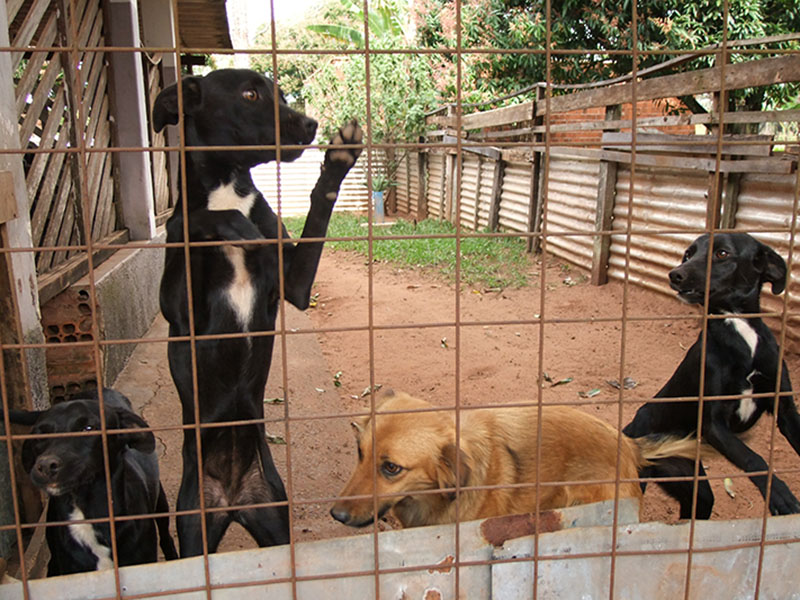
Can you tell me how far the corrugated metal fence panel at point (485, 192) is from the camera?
13.8m

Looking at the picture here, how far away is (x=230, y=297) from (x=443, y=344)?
14.7 ft

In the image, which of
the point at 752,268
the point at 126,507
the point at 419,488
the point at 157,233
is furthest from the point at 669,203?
the point at 126,507

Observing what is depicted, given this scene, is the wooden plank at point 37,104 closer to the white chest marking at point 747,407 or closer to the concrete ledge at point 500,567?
the concrete ledge at point 500,567

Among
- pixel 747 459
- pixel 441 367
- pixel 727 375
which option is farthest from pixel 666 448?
pixel 441 367

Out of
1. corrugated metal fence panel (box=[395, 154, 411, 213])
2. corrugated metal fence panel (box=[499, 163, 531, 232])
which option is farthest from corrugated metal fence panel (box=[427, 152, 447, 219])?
corrugated metal fence panel (box=[499, 163, 531, 232])

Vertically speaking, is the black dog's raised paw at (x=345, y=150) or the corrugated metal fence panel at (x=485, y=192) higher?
the black dog's raised paw at (x=345, y=150)

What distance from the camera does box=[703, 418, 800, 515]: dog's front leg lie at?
9.55 ft

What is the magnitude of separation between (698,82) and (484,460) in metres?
5.56

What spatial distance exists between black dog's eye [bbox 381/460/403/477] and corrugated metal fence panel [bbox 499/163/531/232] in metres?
9.89

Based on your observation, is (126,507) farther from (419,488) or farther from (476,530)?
(476,530)

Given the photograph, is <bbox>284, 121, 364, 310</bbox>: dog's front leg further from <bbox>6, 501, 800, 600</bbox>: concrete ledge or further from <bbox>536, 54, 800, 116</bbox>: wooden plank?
<bbox>536, 54, 800, 116</bbox>: wooden plank

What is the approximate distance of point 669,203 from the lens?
25.6 feet

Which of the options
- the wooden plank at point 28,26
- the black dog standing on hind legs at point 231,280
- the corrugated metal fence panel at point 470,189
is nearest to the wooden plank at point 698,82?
the black dog standing on hind legs at point 231,280

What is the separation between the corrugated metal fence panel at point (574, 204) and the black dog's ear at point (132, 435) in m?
7.60
